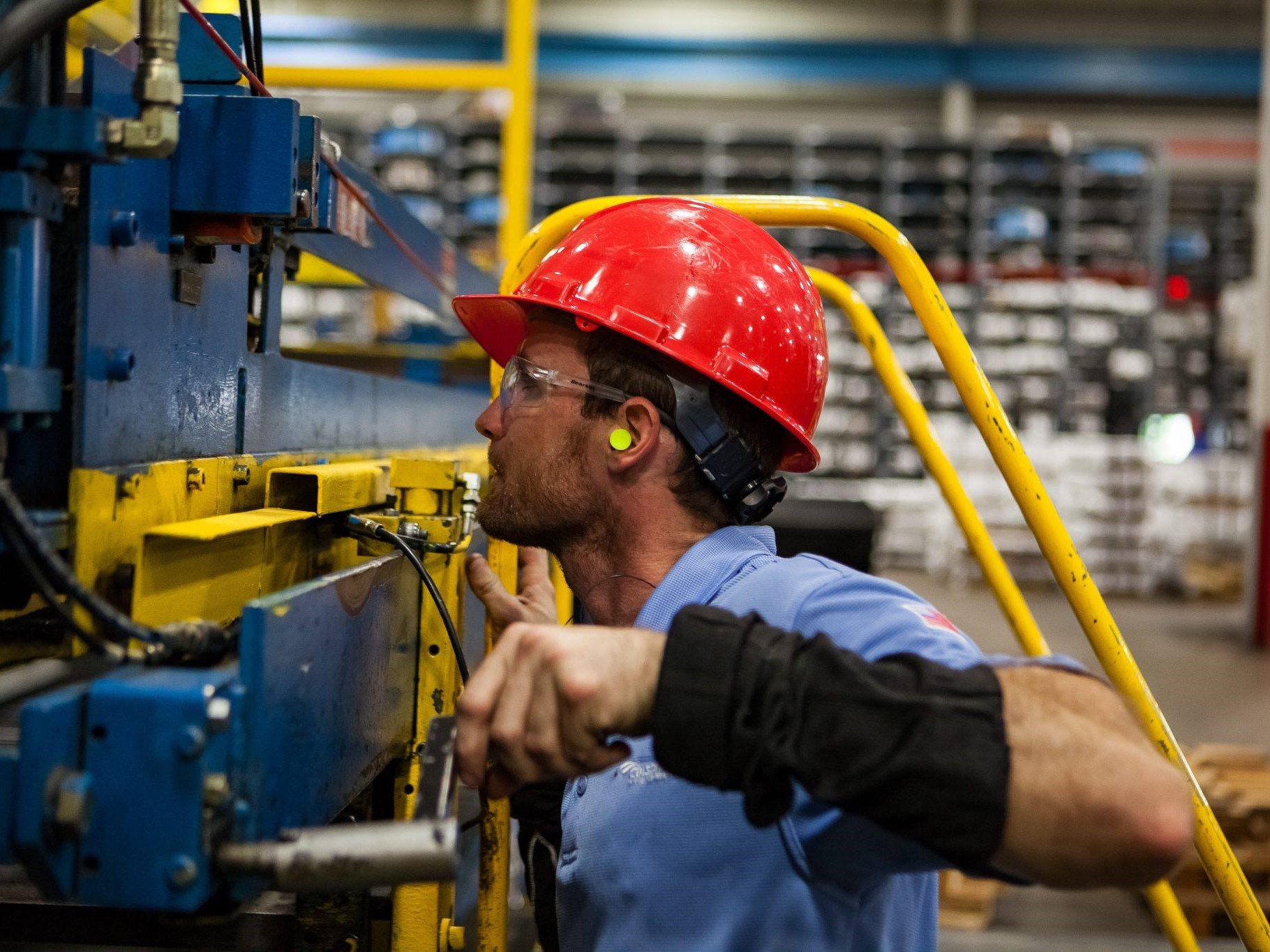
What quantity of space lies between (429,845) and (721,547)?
67cm

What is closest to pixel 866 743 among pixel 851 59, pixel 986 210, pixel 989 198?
pixel 986 210

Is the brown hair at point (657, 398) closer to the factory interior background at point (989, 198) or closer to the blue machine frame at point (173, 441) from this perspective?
the blue machine frame at point (173, 441)

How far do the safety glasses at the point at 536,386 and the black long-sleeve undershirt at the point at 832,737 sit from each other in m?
0.60

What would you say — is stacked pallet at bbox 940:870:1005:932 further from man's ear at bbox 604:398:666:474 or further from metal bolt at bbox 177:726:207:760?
metal bolt at bbox 177:726:207:760

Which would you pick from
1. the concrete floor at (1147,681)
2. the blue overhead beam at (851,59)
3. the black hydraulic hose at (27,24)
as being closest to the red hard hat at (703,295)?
the black hydraulic hose at (27,24)

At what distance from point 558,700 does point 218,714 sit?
27cm

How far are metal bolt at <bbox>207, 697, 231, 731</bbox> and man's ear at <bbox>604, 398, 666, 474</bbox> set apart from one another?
691 mm

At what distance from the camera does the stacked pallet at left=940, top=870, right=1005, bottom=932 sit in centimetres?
346

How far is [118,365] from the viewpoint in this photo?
1.08 m

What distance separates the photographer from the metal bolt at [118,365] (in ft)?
3.53

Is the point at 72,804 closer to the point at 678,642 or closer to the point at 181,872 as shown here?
the point at 181,872

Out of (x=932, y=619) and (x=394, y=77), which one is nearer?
(x=932, y=619)

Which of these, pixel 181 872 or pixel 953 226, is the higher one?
pixel 953 226

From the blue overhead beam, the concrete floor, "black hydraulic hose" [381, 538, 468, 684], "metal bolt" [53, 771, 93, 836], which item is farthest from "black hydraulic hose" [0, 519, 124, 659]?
the blue overhead beam
